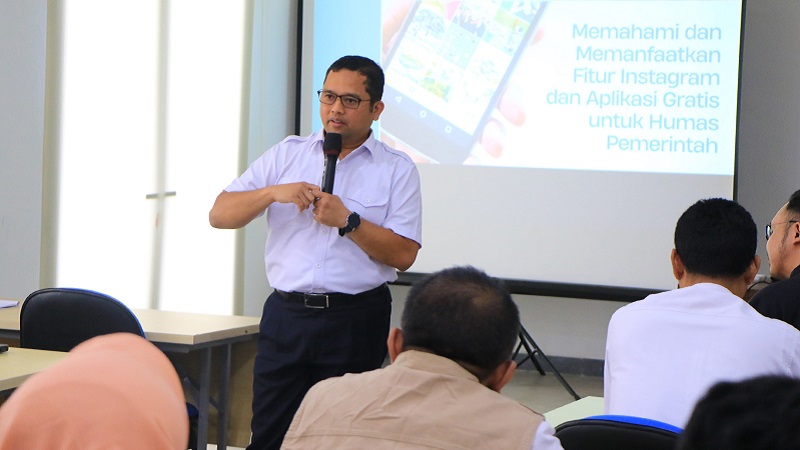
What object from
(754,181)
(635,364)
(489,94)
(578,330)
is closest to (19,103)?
(489,94)

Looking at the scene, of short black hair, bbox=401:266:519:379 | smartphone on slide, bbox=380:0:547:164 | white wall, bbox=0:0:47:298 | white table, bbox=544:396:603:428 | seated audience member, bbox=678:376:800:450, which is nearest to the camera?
seated audience member, bbox=678:376:800:450

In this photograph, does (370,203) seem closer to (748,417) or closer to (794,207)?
(794,207)

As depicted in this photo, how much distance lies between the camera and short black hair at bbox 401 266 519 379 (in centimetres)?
146

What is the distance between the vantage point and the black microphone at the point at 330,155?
3.04 meters

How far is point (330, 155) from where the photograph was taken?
3082mm

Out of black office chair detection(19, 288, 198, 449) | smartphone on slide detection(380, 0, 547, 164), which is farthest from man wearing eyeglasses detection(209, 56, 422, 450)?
smartphone on slide detection(380, 0, 547, 164)

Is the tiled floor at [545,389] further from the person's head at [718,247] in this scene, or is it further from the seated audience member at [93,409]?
the seated audience member at [93,409]

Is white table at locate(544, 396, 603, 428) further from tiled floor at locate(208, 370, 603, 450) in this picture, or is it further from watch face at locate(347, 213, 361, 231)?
tiled floor at locate(208, 370, 603, 450)

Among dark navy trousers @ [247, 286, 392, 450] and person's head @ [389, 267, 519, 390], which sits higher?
person's head @ [389, 267, 519, 390]

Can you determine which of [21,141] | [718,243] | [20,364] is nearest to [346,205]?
[20,364]

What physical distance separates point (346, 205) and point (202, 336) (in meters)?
0.70

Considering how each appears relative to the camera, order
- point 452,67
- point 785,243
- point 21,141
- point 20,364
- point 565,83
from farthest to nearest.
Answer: point 452,67 → point 565,83 → point 21,141 → point 785,243 → point 20,364

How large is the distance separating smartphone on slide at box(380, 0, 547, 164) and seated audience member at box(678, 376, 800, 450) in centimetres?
526

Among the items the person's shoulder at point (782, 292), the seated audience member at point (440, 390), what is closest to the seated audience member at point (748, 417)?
the seated audience member at point (440, 390)
